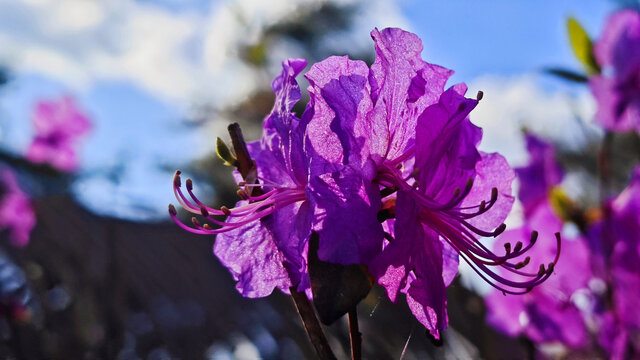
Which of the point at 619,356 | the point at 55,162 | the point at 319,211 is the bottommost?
the point at 55,162

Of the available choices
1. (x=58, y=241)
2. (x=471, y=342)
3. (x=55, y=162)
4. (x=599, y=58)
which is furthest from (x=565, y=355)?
(x=55, y=162)

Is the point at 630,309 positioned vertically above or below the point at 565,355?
above

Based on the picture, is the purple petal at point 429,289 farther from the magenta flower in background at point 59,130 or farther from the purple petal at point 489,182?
the magenta flower in background at point 59,130

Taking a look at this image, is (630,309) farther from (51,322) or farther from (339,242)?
(51,322)

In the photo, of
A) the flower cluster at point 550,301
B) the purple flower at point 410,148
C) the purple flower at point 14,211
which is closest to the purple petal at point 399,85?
the purple flower at point 410,148

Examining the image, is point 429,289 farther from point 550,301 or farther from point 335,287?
point 550,301

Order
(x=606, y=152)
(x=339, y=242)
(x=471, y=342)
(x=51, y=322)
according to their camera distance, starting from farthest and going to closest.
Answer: (x=51, y=322) < (x=471, y=342) < (x=606, y=152) < (x=339, y=242)

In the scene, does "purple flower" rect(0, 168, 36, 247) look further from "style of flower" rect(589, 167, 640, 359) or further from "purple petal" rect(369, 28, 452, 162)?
"purple petal" rect(369, 28, 452, 162)
